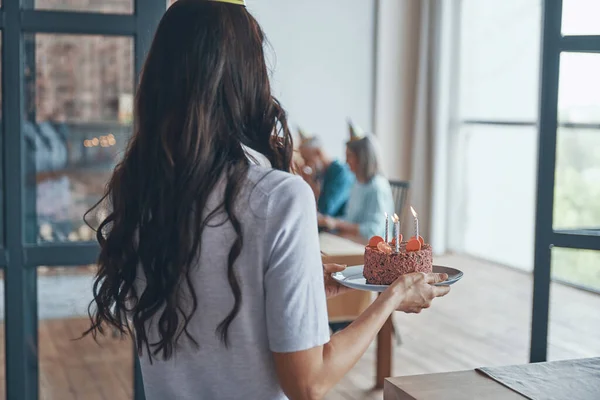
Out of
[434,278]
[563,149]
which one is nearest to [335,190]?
[563,149]

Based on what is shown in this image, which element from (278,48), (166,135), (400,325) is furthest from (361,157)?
(166,135)

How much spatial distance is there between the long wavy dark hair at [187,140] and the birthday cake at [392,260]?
1.39 ft

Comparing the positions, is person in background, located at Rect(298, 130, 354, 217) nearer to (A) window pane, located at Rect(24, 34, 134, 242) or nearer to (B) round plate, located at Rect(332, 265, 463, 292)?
(A) window pane, located at Rect(24, 34, 134, 242)

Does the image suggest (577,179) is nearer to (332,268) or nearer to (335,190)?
(332,268)

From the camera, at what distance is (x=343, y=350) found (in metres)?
1.20

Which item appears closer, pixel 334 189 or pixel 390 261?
pixel 390 261

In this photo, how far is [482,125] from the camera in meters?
6.47

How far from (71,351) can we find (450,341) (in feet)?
7.24

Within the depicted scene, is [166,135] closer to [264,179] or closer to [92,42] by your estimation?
[264,179]

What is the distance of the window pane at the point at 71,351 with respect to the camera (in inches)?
82.9

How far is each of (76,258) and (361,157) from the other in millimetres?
2292

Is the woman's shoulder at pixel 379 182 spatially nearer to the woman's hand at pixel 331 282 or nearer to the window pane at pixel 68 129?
the window pane at pixel 68 129

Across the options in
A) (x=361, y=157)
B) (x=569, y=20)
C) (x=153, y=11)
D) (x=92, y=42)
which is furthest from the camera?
(x=361, y=157)

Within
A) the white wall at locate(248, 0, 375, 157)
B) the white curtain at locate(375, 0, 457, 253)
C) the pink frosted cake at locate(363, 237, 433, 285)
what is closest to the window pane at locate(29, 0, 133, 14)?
the pink frosted cake at locate(363, 237, 433, 285)
